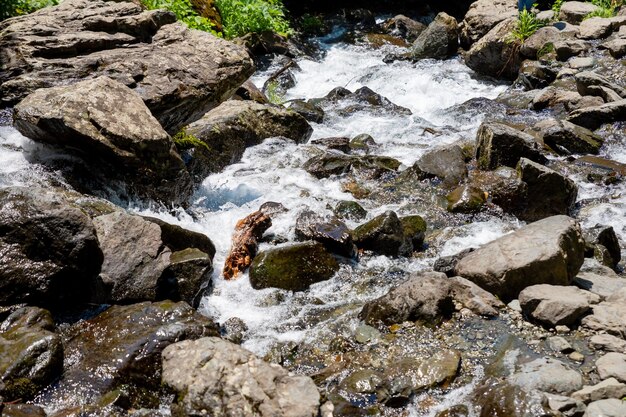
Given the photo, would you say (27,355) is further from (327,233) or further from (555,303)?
(555,303)

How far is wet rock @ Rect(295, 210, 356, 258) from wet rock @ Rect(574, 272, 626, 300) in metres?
2.95

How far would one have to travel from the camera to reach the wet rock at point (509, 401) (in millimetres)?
4523

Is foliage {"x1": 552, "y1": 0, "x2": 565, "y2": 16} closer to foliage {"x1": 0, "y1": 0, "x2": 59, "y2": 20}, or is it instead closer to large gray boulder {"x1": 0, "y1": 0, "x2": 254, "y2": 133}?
large gray boulder {"x1": 0, "y1": 0, "x2": 254, "y2": 133}

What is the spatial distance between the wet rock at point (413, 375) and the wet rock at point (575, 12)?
1654cm

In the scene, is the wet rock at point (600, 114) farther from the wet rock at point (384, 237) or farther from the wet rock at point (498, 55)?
the wet rock at point (384, 237)

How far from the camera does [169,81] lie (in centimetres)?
858

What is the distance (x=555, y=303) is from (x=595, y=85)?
8.86 meters

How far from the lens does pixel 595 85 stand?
12.9 metres

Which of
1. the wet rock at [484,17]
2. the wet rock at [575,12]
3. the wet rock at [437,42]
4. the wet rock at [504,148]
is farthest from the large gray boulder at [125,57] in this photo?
the wet rock at [575,12]

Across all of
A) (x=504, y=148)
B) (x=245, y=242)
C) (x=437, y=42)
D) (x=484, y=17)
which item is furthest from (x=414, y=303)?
(x=484, y=17)

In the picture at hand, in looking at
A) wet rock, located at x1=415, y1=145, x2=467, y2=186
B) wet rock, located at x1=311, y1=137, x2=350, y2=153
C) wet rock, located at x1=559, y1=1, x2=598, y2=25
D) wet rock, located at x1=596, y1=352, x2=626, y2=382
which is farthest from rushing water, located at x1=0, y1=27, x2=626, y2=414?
wet rock, located at x1=559, y1=1, x2=598, y2=25

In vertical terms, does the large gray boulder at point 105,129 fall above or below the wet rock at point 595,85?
above

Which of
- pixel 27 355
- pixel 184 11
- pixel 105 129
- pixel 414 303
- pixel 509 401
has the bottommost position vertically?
pixel 414 303

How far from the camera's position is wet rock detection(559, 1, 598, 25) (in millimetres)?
18234
